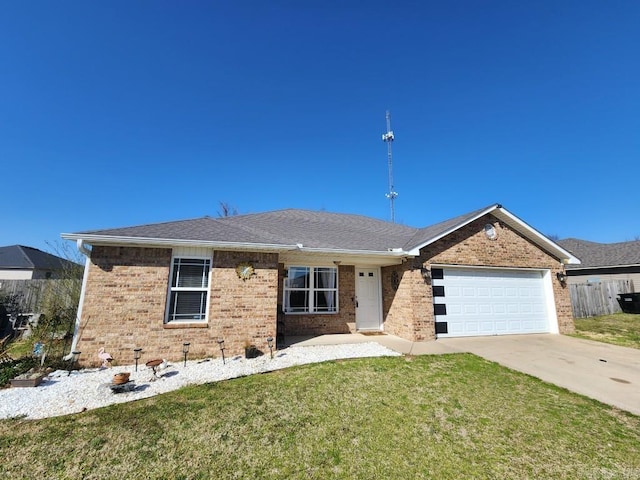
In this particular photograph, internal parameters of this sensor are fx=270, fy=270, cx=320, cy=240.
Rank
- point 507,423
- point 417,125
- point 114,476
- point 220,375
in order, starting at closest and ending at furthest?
point 114,476, point 507,423, point 220,375, point 417,125

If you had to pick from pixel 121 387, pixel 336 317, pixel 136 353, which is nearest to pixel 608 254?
pixel 336 317

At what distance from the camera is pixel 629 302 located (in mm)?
15977

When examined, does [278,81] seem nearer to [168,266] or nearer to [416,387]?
[168,266]

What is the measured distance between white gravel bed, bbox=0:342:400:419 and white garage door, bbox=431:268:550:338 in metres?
3.29

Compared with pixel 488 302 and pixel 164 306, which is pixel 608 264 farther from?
pixel 164 306

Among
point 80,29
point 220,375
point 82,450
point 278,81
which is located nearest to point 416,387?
point 220,375

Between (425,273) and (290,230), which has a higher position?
(290,230)

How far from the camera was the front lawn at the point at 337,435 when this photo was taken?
300cm

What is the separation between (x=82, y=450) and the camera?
10.9 feet

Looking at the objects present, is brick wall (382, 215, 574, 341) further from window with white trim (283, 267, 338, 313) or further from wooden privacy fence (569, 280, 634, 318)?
wooden privacy fence (569, 280, 634, 318)

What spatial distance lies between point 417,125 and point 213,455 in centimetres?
1454

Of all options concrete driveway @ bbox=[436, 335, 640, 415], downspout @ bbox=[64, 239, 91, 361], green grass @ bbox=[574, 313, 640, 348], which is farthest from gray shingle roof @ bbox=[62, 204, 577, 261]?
concrete driveway @ bbox=[436, 335, 640, 415]

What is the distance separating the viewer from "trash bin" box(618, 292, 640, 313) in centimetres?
1558

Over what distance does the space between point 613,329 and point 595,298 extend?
5.53 meters
